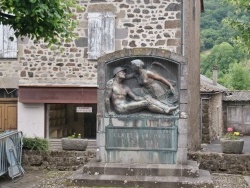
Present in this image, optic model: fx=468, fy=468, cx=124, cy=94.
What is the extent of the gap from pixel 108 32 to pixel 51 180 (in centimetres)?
688

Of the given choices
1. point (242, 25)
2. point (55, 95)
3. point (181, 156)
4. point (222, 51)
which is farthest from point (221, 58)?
point (181, 156)

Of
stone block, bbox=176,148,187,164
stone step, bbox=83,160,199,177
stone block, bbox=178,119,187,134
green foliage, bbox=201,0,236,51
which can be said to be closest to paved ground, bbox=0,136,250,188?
stone step, bbox=83,160,199,177

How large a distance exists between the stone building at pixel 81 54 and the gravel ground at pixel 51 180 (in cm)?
498

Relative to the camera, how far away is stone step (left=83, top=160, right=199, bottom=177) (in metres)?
9.43

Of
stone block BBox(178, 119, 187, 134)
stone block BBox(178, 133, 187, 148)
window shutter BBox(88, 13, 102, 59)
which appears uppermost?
window shutter BBox(88, 13, 102, 59)

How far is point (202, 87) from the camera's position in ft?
77.4

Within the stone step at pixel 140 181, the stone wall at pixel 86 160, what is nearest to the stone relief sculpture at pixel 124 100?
the stone step at pixel 140 181

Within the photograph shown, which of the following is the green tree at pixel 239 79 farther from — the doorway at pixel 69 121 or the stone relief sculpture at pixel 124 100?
the stone relief sculpture at pixel 124 100

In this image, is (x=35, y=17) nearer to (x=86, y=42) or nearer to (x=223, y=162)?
(x=223, y=162)

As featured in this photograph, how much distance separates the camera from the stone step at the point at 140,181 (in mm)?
8922

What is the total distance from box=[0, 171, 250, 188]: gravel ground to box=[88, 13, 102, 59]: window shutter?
18.4ft

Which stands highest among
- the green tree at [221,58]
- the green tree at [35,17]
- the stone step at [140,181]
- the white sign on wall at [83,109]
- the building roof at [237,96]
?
the green tree at [221,58]

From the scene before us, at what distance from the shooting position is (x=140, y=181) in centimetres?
910

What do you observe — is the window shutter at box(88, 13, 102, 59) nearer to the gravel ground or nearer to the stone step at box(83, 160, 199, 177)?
the gravel ground
